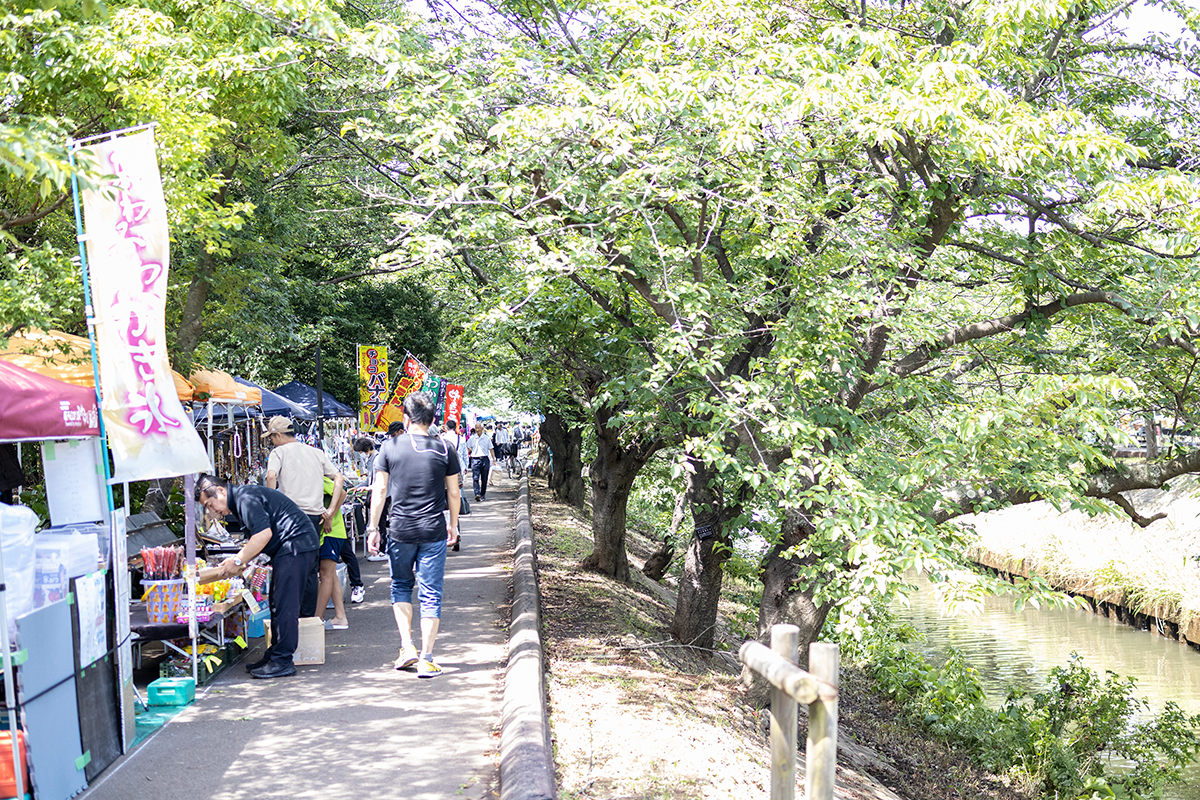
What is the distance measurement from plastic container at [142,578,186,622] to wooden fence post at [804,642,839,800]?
536 cm

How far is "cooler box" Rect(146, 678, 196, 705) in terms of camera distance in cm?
638

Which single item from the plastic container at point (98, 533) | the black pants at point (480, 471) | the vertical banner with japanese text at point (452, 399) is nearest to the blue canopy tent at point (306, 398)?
the vertical banner with japanese text at point (452, 399)

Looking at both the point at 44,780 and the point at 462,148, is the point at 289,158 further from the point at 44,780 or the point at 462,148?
the point at 44,780

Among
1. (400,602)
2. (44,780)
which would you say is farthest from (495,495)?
(44,780)

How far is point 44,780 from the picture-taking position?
459cm

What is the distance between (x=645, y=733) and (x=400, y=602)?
80.8 inches

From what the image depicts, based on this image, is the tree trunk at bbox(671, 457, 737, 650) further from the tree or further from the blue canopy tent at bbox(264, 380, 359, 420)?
the blue canopy tent at bbox(264, 380, 359, 420)

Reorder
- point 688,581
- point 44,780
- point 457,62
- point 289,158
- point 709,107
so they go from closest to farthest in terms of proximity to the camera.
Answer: point 44,780, point 709,107, point 457,62, point 688,581, point 289,158

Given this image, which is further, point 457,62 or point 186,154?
point 457,62

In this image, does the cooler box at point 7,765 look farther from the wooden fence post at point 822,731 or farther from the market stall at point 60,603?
the wooden fence post at point 822,731

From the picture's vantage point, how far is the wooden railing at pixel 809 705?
3.27 meters

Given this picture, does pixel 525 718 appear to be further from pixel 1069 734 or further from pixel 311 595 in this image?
pixel 1069 734

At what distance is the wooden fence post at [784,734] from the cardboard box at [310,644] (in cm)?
481

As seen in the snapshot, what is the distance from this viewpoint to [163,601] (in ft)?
23.3
